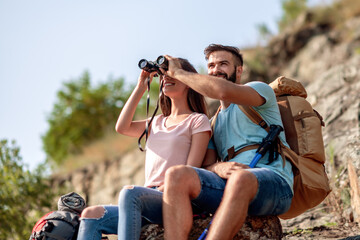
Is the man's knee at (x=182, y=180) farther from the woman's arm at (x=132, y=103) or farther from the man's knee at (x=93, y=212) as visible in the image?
the woman's arm at (x=132, y=103)

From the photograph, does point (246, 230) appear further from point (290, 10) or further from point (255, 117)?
point (290, 10)

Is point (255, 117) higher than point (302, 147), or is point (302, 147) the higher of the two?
point (255, 117)

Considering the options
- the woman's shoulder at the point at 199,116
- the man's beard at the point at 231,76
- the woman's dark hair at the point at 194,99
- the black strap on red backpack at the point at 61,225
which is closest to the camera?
the black strap on red backpack at the point at 61,225

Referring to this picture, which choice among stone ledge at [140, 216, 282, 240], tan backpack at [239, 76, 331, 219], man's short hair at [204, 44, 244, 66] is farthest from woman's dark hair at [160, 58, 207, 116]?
stone ledge at [140, 216, 282, 240]

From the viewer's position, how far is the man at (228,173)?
3.16m

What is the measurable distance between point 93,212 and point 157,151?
28.3 inches

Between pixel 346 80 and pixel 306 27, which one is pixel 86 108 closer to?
pixel 306 27

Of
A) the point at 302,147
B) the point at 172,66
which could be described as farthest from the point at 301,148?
the point at 172,66

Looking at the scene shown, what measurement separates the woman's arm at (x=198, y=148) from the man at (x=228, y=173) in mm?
102

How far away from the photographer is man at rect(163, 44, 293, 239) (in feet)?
10.4

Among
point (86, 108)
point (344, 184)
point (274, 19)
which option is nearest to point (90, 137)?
point (86, 108)

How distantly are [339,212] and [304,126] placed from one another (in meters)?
1.78

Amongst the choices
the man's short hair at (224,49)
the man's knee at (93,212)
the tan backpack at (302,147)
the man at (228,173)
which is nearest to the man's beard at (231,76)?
the man at (228,173)

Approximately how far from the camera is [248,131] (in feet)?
12.5
